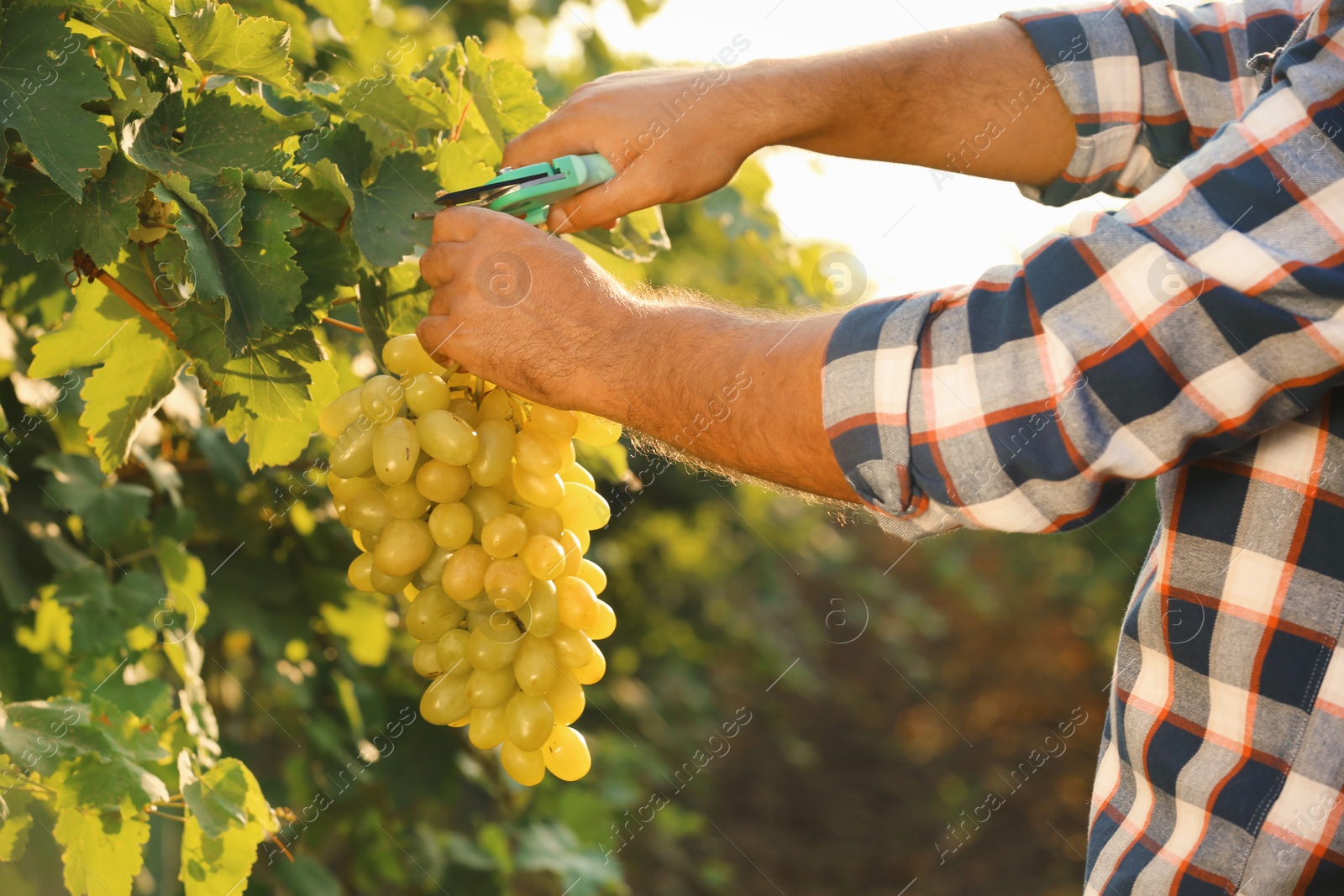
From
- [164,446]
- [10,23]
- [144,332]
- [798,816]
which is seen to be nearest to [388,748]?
[164,446]

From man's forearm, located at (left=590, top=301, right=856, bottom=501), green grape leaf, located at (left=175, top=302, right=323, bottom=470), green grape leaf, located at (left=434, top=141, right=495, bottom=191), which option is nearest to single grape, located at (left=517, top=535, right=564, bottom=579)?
man's forearm, located at (left=590, top=301, right=856, bottom=501)

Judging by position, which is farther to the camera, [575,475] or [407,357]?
[575,475]

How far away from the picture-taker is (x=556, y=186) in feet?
4.07

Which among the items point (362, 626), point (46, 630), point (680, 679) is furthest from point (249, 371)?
point (680, 679)

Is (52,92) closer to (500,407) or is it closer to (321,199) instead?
(321,199)

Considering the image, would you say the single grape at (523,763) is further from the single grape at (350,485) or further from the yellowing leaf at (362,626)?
the yellowing leaf at (362,626)

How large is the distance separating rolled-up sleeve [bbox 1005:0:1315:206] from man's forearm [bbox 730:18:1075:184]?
3 cm

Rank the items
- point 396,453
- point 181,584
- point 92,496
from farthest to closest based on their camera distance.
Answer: point 181,584
point 92,496
point 396,453

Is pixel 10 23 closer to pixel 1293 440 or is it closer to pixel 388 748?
pixel 1293 440

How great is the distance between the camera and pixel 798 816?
6176mm

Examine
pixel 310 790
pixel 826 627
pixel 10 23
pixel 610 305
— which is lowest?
pixel 826 627

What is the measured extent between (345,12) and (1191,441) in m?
1.45

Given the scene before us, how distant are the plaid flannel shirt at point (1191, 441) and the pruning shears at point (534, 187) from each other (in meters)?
0.42

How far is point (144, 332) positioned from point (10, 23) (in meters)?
0.40
